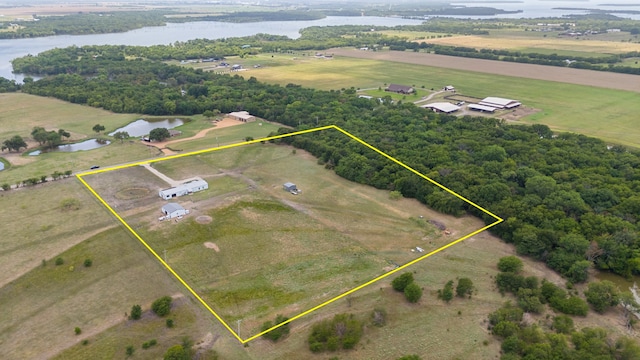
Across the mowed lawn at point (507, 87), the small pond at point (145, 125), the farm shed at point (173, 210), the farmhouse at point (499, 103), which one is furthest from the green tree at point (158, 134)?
the farmhouse at point (499, 103)

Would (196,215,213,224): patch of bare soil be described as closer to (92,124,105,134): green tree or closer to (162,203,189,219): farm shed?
(162,203,189,219): farm shed

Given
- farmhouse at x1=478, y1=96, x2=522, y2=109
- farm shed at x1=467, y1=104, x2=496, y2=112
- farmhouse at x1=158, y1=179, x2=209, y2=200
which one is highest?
farmhouse at x1=478, y1=96, x2=522, y2=109

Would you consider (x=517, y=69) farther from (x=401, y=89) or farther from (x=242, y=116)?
(x=242, y=116)

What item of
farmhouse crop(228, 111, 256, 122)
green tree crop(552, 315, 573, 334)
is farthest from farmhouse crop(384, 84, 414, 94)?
green tree crop(552, 315, 573, 334)

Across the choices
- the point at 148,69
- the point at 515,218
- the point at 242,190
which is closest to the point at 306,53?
the point at 148,69

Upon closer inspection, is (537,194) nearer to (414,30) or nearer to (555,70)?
(555,70)

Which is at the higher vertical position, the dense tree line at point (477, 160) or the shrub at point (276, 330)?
the dense tree line at point (477, 160)

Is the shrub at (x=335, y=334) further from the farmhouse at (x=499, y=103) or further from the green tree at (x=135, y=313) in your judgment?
the farmhouse at (x=499, y=103)
